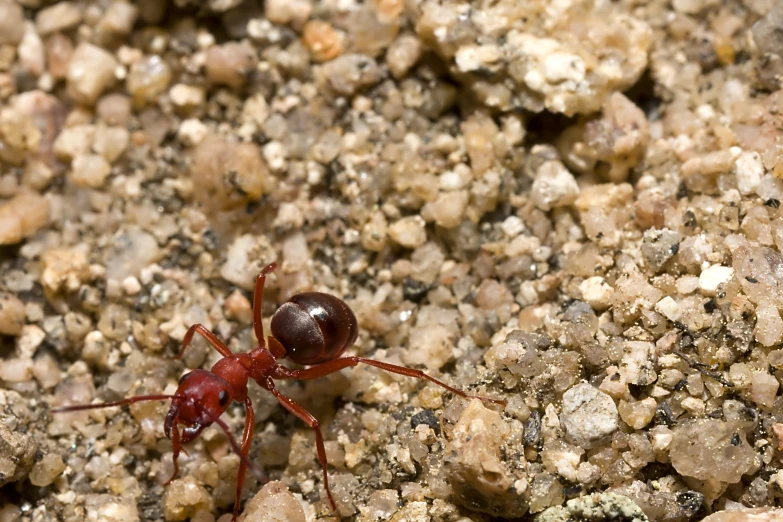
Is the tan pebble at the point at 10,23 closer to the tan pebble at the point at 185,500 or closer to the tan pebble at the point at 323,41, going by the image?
the tan pebble at the point at 323,41

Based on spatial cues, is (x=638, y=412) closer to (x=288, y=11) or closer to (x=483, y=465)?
(x=483, y=465)

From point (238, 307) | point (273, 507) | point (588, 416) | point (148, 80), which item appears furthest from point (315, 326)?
point (148, 80)

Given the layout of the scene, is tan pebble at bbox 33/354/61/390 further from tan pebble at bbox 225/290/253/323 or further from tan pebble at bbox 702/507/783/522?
tan pebble at bbox 702/507/783/522

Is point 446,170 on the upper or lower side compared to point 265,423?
upper

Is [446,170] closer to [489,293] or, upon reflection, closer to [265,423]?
[489,293]

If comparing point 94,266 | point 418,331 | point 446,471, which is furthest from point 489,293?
point 94,266

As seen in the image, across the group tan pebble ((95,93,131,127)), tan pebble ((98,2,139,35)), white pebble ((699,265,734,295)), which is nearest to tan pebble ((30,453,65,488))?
tan pebble ((95,93,131,127))

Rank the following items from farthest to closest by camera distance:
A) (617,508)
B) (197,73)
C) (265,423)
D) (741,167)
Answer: (197,73) → (265,423) → (741,167) → (617,508)
